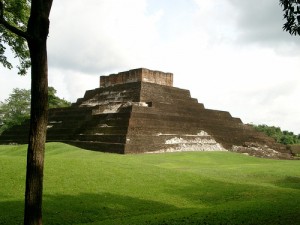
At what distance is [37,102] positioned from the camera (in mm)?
5613

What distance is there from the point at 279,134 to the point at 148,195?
1432 inches

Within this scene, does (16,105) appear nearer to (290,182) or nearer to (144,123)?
(144,123)

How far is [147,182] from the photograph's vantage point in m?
11.9

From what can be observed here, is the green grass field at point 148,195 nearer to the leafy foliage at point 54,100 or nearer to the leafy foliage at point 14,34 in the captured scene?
the leafy foliage at point 14,34

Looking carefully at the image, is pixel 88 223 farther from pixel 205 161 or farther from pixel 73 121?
pixel 73 121

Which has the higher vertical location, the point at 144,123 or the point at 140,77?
the point at 140,77

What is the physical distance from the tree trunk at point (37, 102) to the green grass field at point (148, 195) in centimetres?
212

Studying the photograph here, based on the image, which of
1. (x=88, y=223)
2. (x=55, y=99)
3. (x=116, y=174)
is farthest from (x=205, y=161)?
(x=55, y=99)

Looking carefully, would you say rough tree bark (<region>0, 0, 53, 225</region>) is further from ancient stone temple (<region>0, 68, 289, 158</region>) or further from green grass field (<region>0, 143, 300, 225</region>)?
ancient stone temple (<region>0, 68, 289, 158</region>)

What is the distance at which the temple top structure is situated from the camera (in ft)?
89.4

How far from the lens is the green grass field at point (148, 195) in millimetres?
7479

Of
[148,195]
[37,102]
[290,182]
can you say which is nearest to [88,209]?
[148,195]

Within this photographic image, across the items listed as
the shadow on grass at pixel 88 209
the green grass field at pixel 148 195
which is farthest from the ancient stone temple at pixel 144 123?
the shadow on grass at pixel 88 209

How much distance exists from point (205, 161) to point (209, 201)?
10.3 m
